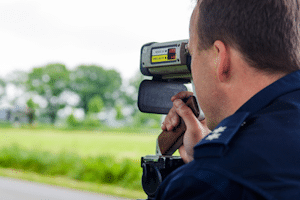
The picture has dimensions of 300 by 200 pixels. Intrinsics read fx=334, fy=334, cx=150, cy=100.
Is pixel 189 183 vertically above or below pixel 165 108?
below

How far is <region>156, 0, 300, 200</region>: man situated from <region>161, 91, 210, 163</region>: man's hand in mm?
281

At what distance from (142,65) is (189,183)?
0.83 meters

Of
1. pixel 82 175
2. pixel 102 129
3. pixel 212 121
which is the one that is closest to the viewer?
pixel 212 121

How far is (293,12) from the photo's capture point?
83 cm

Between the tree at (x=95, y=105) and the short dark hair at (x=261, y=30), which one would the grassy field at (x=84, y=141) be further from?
the short dark hair at (x=261, y=30)

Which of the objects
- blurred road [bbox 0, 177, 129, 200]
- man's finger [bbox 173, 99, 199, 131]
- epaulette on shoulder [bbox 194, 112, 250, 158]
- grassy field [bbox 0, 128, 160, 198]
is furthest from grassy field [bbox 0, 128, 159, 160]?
epaulette on shoulder [bbox 194, 112, 250, 158]

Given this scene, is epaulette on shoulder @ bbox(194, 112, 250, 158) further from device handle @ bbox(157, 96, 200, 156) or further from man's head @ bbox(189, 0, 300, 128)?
device handle @ bbox(157, 96, 200, 156)

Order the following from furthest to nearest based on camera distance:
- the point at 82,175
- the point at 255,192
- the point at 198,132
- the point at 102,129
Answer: the point at 102,129, the point at 82,175, the point at 198,132, the point at 255,192

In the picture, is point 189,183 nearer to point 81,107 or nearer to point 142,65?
point 142,65

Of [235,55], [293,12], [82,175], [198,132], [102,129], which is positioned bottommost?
[82,175]

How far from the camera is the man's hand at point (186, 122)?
128cm

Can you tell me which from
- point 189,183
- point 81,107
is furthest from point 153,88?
point 81,107

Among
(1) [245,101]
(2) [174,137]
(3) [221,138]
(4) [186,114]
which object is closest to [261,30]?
(1) [245,101]

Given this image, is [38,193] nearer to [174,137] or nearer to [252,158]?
[174,137]
